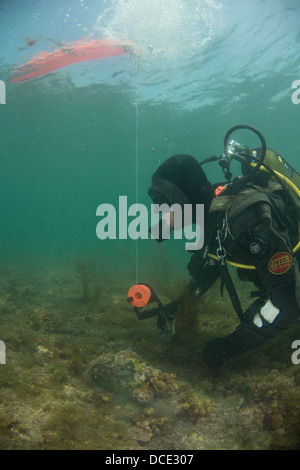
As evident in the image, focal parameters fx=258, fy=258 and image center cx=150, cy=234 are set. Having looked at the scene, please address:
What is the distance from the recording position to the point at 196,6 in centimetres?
1180

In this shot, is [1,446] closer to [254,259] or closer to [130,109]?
[254,259]

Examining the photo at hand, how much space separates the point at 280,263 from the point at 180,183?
1678mm

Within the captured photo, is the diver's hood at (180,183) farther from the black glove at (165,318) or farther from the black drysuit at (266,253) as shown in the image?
the black glove at (165,318)

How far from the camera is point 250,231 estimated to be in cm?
273

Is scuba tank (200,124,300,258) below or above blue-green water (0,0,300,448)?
below

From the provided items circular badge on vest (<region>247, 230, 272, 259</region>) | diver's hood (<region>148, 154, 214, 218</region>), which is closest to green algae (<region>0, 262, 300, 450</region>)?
circular badge on vest (<region>247, 230, 272, 259</region>)

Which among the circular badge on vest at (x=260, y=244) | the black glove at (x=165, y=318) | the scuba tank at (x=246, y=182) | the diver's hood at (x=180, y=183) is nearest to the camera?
the circular badge on vest at (x=260, y=244)

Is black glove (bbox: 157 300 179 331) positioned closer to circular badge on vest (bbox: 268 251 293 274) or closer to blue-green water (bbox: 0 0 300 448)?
blue-green water (bbox: 0 0 300 448)

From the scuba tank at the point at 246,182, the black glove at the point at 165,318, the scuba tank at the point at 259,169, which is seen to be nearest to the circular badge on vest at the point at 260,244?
the scuba tank at the point at 246,182


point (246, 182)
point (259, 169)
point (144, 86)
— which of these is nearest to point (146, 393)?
point (246, 182)

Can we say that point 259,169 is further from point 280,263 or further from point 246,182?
point 280,263

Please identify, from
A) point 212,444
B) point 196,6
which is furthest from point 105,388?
point 196,6

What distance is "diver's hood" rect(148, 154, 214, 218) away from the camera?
3617mm

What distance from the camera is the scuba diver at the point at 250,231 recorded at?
2.68m
